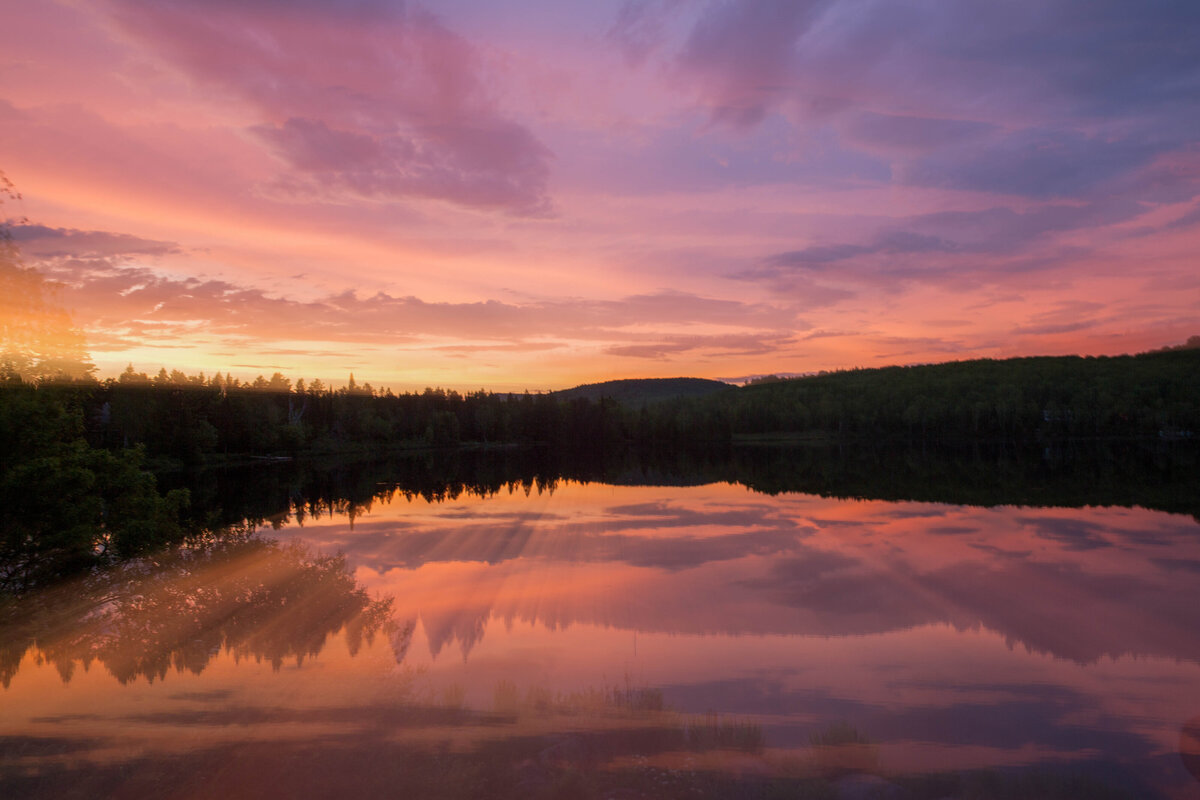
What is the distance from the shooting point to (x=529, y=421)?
569ft

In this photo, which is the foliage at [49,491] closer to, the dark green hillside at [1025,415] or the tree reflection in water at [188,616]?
the tree reflection in water at [188,616]

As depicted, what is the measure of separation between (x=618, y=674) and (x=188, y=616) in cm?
1224

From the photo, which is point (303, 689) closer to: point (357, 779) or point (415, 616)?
point (357, 779)

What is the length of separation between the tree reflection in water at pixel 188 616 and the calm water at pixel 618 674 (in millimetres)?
116

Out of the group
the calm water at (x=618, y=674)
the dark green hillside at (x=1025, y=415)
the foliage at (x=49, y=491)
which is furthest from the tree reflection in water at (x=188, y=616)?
the dark green hillside at (x=1025, y=415)

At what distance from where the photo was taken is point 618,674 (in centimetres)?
1331

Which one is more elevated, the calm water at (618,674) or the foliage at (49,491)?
the foliage at (49,491)

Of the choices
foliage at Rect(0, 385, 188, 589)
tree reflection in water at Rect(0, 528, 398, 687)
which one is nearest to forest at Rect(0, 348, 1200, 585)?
foliage at Rect(0, 385, 188, 589)

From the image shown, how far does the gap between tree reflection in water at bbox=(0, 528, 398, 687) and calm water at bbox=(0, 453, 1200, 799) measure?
0.38 ft

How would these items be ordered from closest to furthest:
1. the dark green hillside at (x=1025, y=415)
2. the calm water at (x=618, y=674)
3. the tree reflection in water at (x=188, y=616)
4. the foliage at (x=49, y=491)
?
the calm water at (x=618, y=674)
the tree reflection in water at (x=188, y=616)
the foliage at (x=49, y=491)
the dark green hillside at (x=1025, y=415)

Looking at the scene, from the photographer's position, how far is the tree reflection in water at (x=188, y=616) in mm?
14477

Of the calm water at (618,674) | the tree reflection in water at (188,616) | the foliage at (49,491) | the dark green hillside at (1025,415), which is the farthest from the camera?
the dark green hillside at (1025,415)

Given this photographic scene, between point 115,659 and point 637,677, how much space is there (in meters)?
11.4

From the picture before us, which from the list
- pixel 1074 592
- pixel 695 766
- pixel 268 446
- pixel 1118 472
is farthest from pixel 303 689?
pixel 268 446
